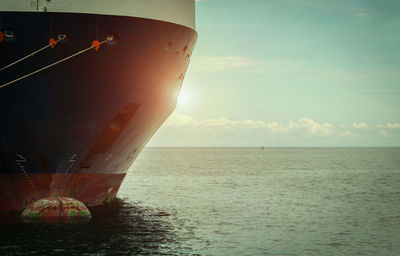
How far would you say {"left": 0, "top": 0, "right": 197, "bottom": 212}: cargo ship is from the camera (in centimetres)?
1619

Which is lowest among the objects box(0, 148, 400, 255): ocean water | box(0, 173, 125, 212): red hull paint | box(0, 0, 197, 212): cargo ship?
box(0, 148, 400, 255): ocean water

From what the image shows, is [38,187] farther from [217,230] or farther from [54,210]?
[217,230]

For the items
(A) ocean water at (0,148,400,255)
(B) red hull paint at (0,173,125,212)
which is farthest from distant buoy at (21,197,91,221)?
(B) red hull paint at (0,173,125,212)

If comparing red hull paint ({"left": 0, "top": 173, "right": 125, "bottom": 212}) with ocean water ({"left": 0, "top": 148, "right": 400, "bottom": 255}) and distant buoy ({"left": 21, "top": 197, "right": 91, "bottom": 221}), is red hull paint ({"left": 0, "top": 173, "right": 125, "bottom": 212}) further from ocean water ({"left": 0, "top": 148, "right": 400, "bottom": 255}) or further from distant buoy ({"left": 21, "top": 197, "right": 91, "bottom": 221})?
ocean water ({"left": 0, "top": 148, "right": 400, "bottom": 255})

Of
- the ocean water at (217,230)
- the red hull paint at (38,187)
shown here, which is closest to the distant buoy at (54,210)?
the ocean water at (217,230)

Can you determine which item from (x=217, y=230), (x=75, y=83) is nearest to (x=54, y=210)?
(x=75, y=83)

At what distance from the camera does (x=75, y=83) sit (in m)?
16.8

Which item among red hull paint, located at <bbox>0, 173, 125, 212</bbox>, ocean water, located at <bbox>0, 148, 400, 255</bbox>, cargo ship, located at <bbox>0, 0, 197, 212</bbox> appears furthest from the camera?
red hull paint, located at <bbox>0, 173, 125, 212</bbox>

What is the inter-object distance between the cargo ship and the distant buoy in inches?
18.5

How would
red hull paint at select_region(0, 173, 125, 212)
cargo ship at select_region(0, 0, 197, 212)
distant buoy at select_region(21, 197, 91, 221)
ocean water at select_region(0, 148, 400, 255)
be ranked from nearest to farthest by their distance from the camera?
ocean water at select_region(0, 148, 400, 255) < cargo ship at select_region(0, 0, 197, 212) < distant buoy at select_region(21, 197, 91, 221) < red hull paint at select_region(0, 173, 125, 212)

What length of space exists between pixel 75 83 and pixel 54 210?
13.1ft

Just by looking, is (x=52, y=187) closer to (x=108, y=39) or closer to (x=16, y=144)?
(x=16, y=144)

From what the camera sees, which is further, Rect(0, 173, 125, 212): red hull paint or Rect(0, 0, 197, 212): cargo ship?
Rect(0, 173, 125, 212): red hull paint

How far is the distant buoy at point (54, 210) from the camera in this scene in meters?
17.0
